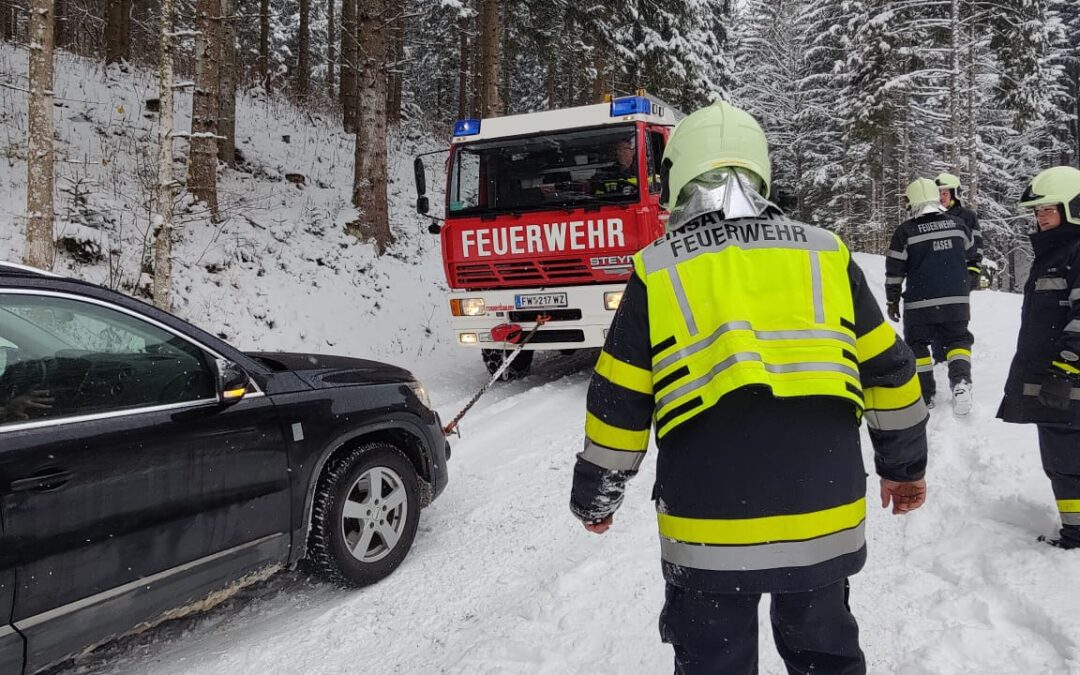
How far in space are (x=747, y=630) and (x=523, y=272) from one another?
225 inches

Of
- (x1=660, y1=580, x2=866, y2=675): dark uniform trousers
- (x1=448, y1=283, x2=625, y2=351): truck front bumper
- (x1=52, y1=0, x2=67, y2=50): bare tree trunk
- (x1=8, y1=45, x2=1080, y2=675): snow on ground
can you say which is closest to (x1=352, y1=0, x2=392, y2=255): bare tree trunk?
(x1=8, y1=45, x2=1080, y2=675): snow on ground

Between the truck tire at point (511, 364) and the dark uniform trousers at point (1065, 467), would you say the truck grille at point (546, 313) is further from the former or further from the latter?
the dark uniform trousers at point (1065, 467)

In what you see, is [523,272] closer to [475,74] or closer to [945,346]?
[945,346]

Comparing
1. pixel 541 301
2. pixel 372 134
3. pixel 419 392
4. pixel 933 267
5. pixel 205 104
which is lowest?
pixel 419 392

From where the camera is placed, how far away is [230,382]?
10.1 ft

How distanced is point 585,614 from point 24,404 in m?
2.41

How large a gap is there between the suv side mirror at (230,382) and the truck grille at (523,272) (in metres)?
4.40

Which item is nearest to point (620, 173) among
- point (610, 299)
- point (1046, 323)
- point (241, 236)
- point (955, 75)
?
point (610, 299)

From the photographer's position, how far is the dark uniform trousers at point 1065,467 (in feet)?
11.0

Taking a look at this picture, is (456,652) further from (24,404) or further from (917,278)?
(917,278)

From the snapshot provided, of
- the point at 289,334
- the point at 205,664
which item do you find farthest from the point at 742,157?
the point at 289,334

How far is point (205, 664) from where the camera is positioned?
3.07 metres

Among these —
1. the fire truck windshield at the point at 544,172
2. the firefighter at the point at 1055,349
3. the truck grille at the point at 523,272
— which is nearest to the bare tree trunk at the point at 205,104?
the fire truck windshield at the point at 544,172

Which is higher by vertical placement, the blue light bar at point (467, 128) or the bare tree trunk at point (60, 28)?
the bare tree trunk at point (60, 28)
